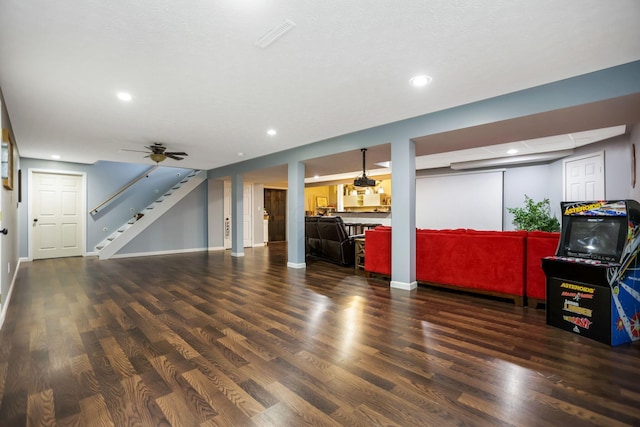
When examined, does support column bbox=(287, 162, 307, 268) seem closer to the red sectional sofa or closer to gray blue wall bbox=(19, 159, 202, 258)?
the red sectional sofa

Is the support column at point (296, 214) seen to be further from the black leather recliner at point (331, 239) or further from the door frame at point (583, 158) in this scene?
the door frame at point (583, 158)

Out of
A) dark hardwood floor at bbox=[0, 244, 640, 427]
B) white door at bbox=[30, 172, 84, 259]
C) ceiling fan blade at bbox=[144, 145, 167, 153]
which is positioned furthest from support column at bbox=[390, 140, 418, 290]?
white door at bbox=[30, 172, 84, 259]

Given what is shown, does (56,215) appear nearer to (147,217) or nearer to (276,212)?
(147,217)

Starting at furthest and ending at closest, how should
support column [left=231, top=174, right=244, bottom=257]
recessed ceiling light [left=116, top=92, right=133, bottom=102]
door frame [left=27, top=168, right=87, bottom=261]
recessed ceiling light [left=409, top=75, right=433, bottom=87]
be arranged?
support column [left=231, top=174, right=244, bottom=257], door frame [left=27, top=168, right=87, bottom=261], recessed ceiling light [left=116, top=92, right=133, bottom=102], recessed ceiling light [left=409, top=75, right=433, bottom=87]

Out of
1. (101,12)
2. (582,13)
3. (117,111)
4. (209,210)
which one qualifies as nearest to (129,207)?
(209,210)

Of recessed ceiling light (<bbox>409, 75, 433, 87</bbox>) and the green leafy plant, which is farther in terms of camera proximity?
the green leafy plant

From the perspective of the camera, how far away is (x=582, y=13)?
204 cm

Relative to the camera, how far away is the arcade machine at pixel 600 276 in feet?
8.20

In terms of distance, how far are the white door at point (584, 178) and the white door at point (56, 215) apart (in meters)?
11.8

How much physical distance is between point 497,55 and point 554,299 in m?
2.36

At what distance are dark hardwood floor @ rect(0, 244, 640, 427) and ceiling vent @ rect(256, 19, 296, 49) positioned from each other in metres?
2.49

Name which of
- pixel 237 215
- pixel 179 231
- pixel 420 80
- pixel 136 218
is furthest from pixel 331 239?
pixel 136 218

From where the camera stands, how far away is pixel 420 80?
120 inches

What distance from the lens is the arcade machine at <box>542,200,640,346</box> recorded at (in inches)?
98.3
